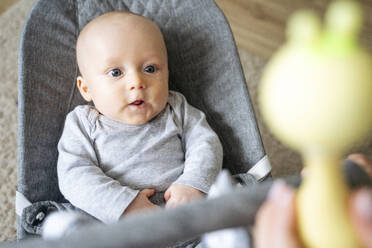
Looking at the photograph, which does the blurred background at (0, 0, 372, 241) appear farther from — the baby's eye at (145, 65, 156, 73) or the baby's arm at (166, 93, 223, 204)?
the baby's eye at (145, 65, 156, 73)

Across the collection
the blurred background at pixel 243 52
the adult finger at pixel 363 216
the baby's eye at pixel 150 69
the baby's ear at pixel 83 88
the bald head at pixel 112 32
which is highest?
the adult finger at pixel 363 216

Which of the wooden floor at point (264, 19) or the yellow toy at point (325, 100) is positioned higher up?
the yellow toy at point (325, 100)

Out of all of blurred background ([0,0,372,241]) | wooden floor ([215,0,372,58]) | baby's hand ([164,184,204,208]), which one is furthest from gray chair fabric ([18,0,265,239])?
wooden floor ([215,0,372,58])

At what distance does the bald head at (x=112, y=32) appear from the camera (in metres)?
0.85

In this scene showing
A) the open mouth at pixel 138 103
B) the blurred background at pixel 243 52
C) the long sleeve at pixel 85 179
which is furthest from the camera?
the blurred background at pixel 243 52

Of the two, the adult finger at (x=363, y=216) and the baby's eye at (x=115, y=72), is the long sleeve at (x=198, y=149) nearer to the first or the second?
the baby's eye at (x=115, y=72)

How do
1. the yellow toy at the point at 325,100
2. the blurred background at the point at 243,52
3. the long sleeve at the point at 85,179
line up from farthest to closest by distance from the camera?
the blurred background at the point at 243,52
the long sleeve at the point at 85,179
the yellow toy at the point at 325,100

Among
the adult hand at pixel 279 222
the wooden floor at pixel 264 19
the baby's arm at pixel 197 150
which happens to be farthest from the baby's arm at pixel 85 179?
the wooden floor at pixel 264 19

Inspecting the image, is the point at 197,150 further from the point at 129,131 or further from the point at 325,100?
the point at 325,100

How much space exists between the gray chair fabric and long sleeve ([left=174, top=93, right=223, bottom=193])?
0.19 ft

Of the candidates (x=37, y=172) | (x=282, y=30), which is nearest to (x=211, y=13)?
(x=37, y=172)

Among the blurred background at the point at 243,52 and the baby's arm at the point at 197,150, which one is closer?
the baby's arm at the point at 197,150

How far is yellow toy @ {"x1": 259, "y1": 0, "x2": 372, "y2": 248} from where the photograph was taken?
0.28m

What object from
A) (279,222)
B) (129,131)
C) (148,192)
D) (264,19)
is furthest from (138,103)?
(264,19)
